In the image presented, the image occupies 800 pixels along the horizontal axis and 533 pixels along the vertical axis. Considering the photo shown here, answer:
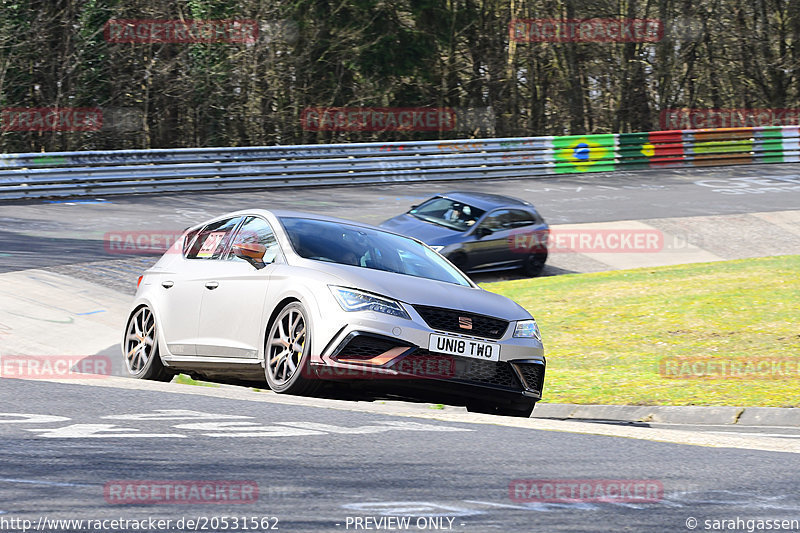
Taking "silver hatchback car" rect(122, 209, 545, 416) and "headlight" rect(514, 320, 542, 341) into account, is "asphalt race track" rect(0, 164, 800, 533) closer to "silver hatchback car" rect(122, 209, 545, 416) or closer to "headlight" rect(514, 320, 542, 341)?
"silver hatchback car" rect(122, 209, 545, 416)

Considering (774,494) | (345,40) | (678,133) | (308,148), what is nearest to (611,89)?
(678,133)

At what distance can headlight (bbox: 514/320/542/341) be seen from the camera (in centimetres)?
795

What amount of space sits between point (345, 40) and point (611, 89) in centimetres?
1145

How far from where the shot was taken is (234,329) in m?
8.32

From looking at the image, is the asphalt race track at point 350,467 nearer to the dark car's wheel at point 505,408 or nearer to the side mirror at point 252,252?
the dark car's wheel at point 505,408

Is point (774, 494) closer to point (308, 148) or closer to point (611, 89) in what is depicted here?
point (308, 148)

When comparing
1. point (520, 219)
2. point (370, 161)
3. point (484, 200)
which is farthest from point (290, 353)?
point (370, 161)

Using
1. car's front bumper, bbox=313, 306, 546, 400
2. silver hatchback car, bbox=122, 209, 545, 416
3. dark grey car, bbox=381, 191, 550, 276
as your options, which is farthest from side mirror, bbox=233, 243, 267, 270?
dark grey car, bbox=381, 191, 550, 276

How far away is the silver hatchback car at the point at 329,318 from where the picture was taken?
7.39 m

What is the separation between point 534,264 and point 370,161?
11.3m

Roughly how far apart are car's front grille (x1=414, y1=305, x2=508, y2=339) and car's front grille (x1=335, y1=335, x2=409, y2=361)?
31cm

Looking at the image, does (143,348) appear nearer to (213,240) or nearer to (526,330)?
(213,240)

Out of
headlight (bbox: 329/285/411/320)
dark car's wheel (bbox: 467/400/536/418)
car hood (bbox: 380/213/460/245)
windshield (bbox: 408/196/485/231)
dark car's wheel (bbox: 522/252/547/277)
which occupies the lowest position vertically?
dark car's wheel (bbox: 522/252/547/277)

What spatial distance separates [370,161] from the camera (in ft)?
99.1
